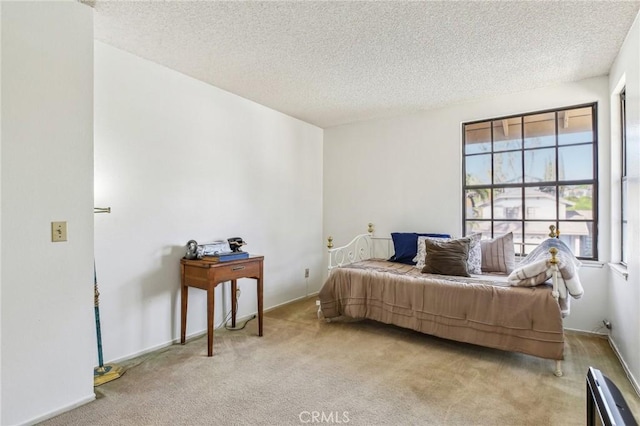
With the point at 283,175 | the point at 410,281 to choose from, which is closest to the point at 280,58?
the point at 283,175

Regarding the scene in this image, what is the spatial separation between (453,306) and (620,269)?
4.16 feet

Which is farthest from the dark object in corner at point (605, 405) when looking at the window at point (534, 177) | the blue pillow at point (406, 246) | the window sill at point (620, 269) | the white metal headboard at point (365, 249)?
the white metal headboard at point (365, 249)

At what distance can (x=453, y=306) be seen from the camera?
266 centimetres

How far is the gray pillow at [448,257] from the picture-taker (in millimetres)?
2994

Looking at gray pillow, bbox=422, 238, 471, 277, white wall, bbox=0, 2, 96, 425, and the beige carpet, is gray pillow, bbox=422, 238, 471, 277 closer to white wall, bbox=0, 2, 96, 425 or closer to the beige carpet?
the beige carpet

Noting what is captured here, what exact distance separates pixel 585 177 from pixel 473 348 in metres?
1.95

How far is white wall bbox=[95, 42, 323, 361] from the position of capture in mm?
2447

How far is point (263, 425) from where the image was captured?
1720 millimetres

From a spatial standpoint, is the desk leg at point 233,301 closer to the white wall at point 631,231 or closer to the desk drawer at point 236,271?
the desk drawer at point 236,271

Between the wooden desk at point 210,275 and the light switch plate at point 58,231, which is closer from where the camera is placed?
the light switch plate at point 58,231

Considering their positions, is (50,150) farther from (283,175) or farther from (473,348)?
(473,348)

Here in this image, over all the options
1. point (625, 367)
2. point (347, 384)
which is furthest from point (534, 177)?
point (347, 384)

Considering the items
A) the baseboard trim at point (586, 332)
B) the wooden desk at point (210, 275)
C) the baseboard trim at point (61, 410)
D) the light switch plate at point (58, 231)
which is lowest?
the baseboard trim at point (586, 332)

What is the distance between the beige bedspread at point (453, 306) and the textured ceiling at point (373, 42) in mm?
1772
